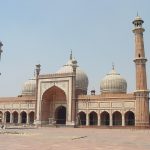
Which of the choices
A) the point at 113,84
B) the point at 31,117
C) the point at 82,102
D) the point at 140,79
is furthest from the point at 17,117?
the point at 140,79

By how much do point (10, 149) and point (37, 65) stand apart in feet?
87.5

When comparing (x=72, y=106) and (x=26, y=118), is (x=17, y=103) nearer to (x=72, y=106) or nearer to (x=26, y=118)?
(x=26, y=118)

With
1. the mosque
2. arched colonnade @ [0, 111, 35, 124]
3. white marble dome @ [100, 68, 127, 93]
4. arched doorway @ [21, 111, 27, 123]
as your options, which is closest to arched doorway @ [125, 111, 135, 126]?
the mosque

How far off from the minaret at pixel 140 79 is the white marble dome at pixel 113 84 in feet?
16.1

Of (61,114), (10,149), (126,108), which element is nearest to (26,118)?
(61,114)

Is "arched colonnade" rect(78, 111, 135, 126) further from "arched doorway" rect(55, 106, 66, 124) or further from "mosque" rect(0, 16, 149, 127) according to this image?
"arched doorway" rect(55, 106, 66, 124)

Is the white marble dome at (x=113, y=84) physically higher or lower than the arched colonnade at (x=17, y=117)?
higher

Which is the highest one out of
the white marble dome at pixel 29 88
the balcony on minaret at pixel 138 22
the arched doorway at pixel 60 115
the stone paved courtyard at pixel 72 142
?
the balcony on minaret at pixel 138 22

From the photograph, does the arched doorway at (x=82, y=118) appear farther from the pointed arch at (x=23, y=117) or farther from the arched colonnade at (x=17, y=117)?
the pointed arch at (x=23, y=117)

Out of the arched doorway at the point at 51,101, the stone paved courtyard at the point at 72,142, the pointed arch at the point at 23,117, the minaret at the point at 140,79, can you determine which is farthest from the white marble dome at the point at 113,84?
the stone paved courtyard at the point at 72,142

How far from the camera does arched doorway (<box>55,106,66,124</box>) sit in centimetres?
3351

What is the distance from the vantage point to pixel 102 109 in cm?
2939

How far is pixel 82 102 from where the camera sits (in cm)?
3041

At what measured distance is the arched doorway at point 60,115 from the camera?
1319 inches
